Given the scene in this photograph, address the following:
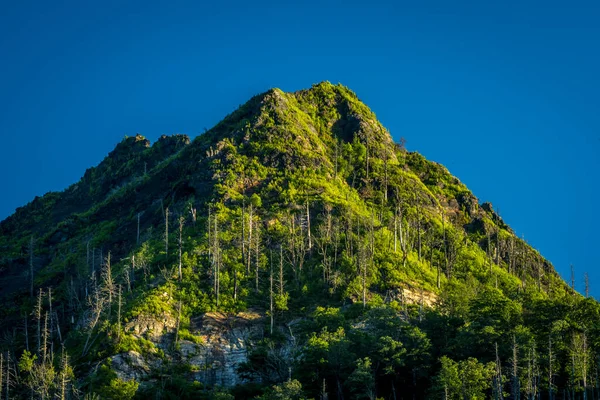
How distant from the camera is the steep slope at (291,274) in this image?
86.4 meters

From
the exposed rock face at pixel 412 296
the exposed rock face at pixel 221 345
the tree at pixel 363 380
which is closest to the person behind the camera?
the tree at pixel 363 380

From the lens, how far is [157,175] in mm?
161625

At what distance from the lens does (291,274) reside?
113 m

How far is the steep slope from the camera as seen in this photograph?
8644 centimetres

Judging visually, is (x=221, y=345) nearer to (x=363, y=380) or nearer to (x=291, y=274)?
(x=291, y=274)

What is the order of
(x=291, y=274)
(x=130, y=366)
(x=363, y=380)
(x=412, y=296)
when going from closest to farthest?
1. (x=363, y=380)
2. (x=130, y=366)
3. (x=412, y=296)
4. (x=291, y=274)

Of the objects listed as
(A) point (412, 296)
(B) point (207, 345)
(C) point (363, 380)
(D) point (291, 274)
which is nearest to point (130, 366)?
(B) point (207, 345)

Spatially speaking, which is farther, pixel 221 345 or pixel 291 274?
pixel 291 274

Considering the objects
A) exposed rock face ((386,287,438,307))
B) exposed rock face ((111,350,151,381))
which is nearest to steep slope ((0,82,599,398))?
exposed rock face ((111,350,151,381))

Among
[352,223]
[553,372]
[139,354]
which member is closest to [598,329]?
[553,372]

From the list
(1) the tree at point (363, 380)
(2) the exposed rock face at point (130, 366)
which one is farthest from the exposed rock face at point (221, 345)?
(1) the tree at point (363, 380)

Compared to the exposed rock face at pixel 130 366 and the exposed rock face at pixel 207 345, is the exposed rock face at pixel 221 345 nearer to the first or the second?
the exposed rock face at pixel 207 345

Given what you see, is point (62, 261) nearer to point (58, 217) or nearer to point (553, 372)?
point (58, 217)

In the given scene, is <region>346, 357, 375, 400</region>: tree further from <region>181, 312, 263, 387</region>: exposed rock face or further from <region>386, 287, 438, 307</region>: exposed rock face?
<region>386, 287, 438, 307</region>: exposed rock face
